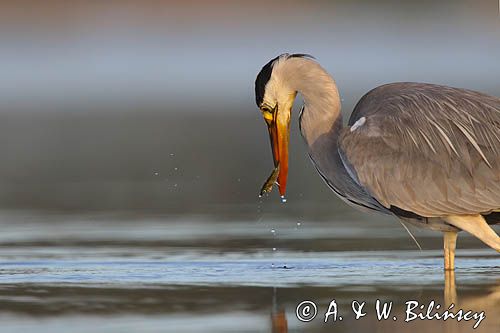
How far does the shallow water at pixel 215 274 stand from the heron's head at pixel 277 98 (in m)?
0.85

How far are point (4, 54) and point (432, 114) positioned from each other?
24.5 meters

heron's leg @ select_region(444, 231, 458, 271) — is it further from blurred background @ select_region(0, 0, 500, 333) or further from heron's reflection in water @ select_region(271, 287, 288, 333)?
heron's reflection in water @ select_region(271, 287, 288, 333)

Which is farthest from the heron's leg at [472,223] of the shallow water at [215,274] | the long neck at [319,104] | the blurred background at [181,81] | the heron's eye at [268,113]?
the blurred background at [181,81]

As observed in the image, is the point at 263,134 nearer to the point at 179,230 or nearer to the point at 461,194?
the point at 179,230

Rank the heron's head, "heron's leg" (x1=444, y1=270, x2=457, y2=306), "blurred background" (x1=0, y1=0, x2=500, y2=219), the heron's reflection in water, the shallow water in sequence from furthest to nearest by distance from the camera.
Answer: "blurred background" (x1=0, y1=0, x2=500, y2=219)
the heron's head
"heron's leg" (x1=444, y1=270, x2=457, y2=306)
the shallow water
the heron's reflection in water

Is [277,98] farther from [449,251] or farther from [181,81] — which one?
[181,81]

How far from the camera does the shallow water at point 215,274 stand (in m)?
8.27

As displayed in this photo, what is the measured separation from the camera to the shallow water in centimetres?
827

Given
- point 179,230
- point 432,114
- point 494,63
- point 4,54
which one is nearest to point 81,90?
point 4,54

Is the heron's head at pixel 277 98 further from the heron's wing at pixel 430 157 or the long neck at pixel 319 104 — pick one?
the heron's wing at pixel 430 157

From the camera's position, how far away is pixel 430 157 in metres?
10.0

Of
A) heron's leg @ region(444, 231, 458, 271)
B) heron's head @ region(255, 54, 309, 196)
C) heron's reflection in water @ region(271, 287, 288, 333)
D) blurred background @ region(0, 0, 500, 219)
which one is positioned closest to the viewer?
heron's reflection in water @ region(271, 287, 288, 333)

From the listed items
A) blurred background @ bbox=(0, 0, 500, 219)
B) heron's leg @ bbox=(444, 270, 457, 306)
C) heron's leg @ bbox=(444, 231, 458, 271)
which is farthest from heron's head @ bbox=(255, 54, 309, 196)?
blurred background @ bbox=(0, 0, 500, 219)

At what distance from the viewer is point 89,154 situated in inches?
725
